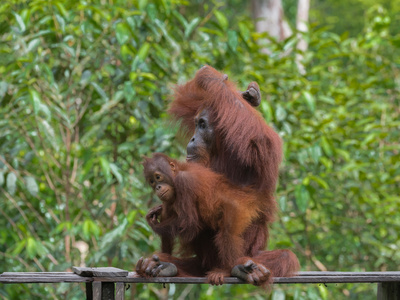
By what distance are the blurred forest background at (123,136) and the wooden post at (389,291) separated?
2.50ft

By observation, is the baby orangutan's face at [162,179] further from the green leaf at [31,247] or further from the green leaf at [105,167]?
the green leaf at [31,247]

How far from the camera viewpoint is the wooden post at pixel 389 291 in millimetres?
3162

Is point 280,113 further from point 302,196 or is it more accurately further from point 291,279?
point 291,279

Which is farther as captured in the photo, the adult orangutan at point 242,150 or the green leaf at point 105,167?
the green leaf at point 105,167

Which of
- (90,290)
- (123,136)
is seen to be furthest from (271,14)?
(90,290)

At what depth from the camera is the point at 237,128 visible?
279 centimetres

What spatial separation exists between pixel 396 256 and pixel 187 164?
10.7 feet

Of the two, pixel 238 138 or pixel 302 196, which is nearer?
pixel 238 138

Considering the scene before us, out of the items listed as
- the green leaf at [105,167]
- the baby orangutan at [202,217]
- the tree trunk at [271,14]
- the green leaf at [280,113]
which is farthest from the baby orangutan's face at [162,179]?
the tree trunk at [271,14]

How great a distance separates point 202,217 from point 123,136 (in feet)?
7.00

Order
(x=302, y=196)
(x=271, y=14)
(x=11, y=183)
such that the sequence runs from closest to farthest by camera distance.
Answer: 1. (x=11, y=183)
2. (x=302, y=196)
3. (x=271, y=14)

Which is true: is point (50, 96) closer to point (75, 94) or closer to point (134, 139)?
point (75, 94)

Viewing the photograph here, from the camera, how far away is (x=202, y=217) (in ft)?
8.74

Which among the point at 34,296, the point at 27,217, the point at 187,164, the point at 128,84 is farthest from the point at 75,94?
the point at 187,164
